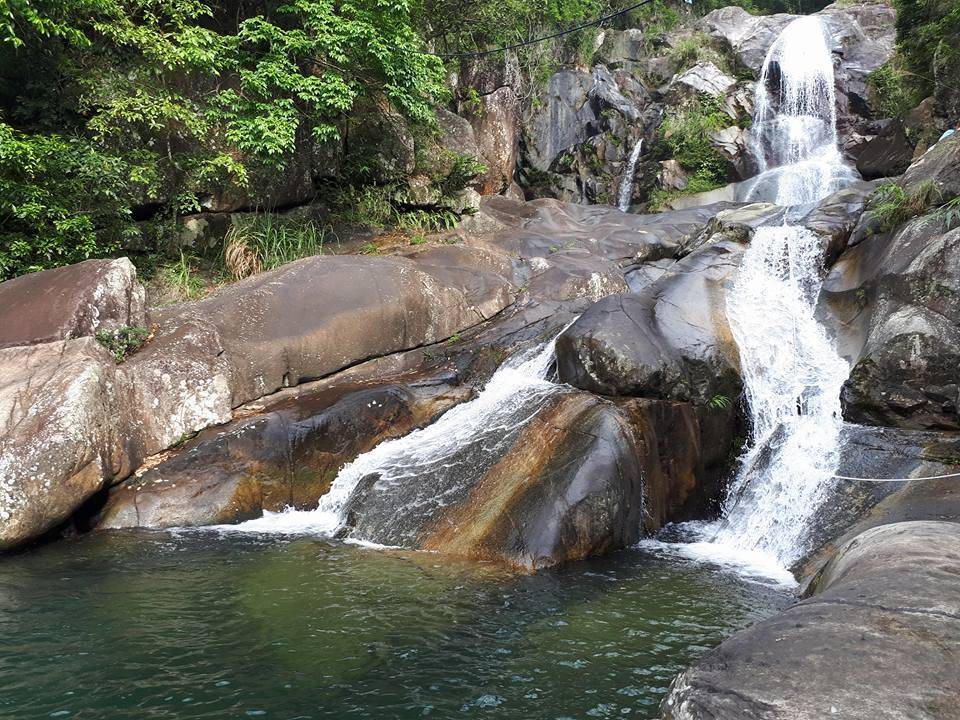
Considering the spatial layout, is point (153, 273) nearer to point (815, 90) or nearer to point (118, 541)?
point (118, 541)

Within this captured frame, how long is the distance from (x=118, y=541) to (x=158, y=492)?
2.75ft

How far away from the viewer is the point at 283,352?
31.8ft

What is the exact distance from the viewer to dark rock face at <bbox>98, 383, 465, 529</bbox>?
26.5ft

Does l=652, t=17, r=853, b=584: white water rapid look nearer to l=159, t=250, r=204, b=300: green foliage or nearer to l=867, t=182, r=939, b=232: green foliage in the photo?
l=867, t=182, r=939, b=232: green foliage

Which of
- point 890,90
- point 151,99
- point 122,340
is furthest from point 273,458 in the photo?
point 890,90

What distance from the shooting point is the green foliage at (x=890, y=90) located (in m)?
14.2

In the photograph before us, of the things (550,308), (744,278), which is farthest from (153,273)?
(744,278)

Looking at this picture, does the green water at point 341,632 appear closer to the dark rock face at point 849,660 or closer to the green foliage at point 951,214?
the dark rock face at point 849,660

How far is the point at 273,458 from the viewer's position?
8664 millimetres

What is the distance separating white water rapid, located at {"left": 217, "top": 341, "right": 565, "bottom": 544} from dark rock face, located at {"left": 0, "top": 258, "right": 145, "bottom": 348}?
332 cm

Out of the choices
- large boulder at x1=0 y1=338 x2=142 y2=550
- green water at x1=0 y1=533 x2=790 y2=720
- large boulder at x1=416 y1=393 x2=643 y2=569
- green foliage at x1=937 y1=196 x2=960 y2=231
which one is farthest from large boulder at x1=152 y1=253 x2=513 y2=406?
green foliage at x1=937 y1=196 x2=960 y2=231

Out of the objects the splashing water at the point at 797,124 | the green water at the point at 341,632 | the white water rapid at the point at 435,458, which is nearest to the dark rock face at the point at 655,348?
the white water rapid at the point at 435,458

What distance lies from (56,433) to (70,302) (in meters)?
2.23

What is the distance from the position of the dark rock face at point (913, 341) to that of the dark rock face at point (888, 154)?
6492mm
